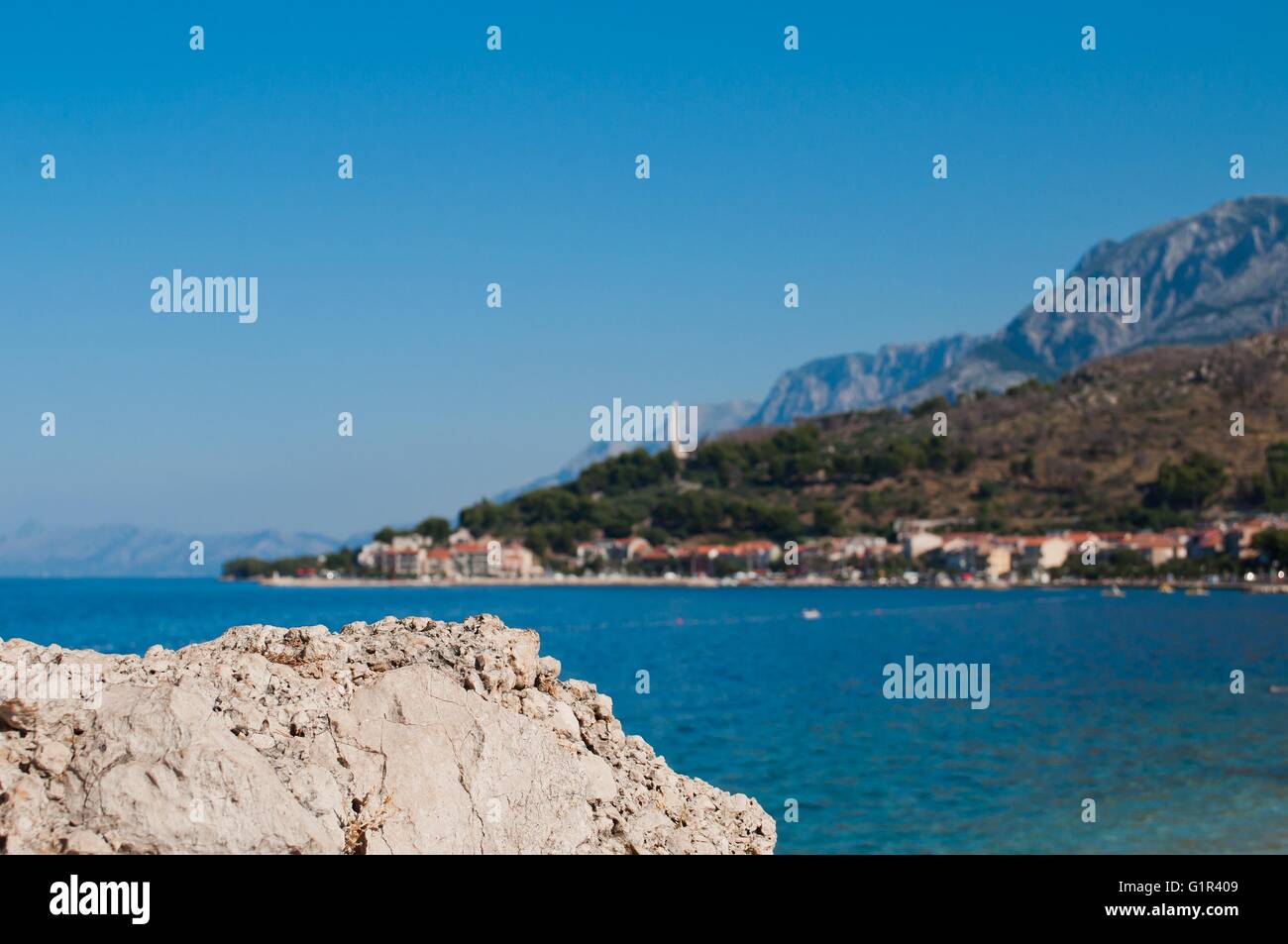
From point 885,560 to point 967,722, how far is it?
10716cm

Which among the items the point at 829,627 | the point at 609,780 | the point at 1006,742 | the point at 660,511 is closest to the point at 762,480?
the point at 660,511

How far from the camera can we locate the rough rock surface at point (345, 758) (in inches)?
229

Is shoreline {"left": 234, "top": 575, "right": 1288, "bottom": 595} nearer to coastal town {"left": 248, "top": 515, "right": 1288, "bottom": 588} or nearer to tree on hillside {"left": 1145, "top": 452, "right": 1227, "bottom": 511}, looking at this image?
coastal town {"left": 248, "top": 515, "right": 1288, "bottom": 588}

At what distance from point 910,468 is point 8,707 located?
15239cm

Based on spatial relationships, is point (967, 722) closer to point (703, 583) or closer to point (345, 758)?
point (345, 758)

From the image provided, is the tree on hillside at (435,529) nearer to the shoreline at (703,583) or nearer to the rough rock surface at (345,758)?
the shoreline at (703,583)

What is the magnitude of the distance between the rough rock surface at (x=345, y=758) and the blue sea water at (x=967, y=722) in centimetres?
838

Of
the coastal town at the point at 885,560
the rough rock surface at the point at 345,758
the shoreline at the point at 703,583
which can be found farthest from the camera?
the shoreline at the point at 703,583

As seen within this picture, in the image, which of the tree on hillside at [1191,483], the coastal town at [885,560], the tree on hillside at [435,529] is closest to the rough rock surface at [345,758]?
the coastal town at [885,560]

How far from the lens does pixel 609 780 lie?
766cm

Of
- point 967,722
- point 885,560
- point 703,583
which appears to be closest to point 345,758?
point 967,722

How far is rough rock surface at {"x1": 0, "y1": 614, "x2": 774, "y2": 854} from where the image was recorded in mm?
5805
